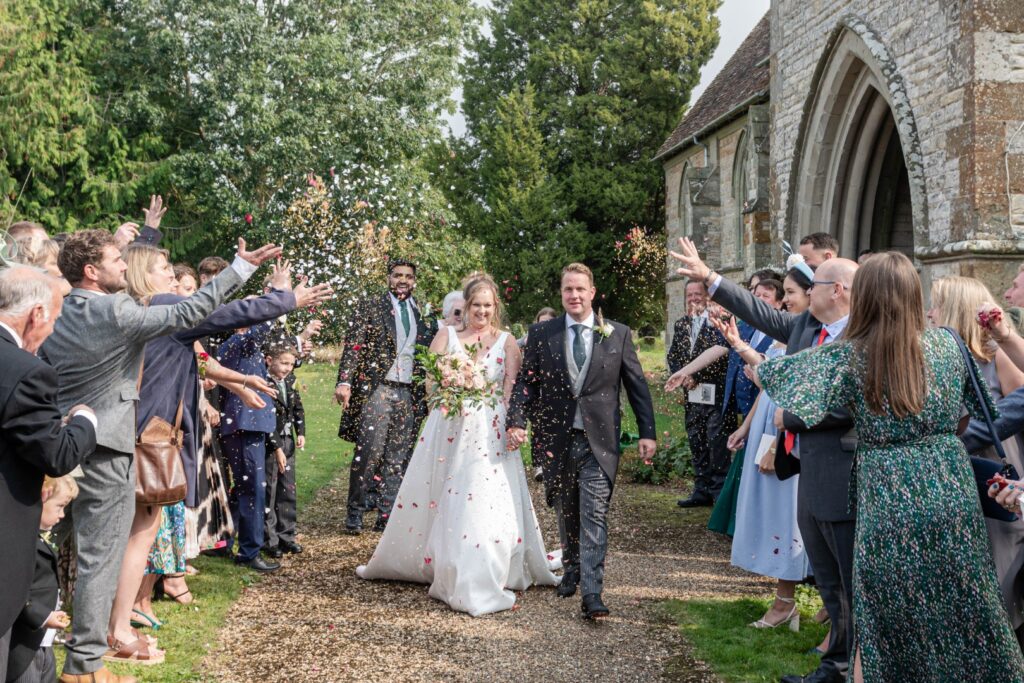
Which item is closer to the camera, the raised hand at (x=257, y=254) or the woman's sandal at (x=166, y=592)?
the raised hand at (x=257, y=254)

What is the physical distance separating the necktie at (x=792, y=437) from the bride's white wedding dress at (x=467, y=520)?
7.09 feet

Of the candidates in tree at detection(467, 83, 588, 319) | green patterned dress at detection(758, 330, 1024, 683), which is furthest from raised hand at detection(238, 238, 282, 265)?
Result: tree at detection(467, 83, 588, 319)

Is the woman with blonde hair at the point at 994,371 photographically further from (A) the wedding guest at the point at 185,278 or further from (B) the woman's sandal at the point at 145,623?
(A) the wedding guest at the point at 185,278

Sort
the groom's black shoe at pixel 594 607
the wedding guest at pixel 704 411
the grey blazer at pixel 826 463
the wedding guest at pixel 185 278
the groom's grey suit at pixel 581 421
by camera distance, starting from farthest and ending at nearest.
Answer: the wedding guest at pixel 704 411
the wedding guest at pixel 185 278
the groom's grey suit at pixel 581 421
the groom's black shoe at pixel 594 607
the grey blazer at pixel 826 463

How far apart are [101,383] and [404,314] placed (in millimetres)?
4096

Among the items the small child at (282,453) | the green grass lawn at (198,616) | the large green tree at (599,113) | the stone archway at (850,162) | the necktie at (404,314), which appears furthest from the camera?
the large green tree at (599,113)

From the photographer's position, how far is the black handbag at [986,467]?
11.7 ft

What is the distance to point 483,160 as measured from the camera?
127ft

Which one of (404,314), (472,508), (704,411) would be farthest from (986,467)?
(704,411)

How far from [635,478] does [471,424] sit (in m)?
4.89

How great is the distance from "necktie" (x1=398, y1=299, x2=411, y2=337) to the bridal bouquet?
1874 millimetres

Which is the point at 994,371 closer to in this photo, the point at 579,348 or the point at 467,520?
the point at 579,348

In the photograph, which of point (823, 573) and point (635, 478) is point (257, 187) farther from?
→ point (823, 573)

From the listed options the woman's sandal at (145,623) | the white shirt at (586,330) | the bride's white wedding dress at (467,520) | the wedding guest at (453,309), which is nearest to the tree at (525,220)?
the wedding guest at (453,309)
